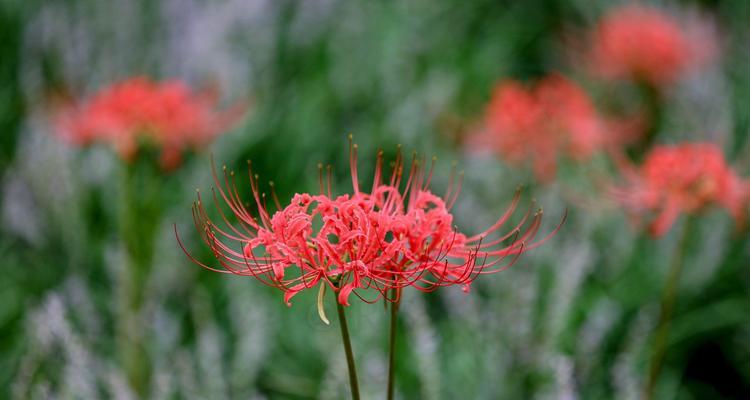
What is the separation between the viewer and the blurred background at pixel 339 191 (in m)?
1.31

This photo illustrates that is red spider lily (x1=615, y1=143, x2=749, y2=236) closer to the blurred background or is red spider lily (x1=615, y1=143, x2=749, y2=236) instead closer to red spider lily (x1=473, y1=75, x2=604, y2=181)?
the blurred background

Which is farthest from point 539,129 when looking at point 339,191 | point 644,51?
point 644,51

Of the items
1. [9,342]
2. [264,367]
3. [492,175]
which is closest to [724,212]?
[492,175]

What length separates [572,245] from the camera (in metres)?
1.60

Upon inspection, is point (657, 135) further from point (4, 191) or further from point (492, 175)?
point (4, 191)

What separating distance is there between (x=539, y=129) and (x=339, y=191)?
1.58ft

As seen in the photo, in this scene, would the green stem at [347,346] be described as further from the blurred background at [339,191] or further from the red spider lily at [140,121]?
the red spider lily at [140,121]

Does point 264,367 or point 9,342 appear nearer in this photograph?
point 264,367

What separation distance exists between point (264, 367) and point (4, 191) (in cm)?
83

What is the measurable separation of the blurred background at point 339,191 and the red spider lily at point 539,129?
2.5 inches

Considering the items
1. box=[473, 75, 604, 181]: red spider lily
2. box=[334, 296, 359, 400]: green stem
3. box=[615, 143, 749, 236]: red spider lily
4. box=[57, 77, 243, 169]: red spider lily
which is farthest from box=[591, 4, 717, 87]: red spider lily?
box=[334, 296, 359, 400]: green stem

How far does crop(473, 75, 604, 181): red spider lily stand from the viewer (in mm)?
1585

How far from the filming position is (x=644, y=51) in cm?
214

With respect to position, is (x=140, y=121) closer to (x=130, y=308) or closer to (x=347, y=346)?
(x=130, y=308)
